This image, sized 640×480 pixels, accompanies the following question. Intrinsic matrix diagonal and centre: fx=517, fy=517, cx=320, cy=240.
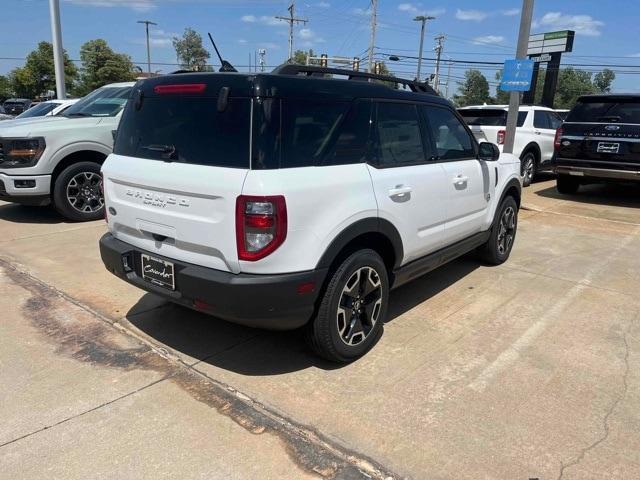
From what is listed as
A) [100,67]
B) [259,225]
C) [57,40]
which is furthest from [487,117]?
[100,67]

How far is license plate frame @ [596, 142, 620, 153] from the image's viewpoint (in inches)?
350

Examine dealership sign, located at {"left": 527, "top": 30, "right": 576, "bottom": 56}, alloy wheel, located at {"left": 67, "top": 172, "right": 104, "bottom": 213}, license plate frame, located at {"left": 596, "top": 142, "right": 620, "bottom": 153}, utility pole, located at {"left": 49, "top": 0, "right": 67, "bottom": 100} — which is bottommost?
alloy wheel, located at {"left": 67, "top": 172, "right": 104, "bottom": 213}

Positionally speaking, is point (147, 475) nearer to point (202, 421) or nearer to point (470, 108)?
point (202, 421)

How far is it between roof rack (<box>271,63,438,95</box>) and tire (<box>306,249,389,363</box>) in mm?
1214

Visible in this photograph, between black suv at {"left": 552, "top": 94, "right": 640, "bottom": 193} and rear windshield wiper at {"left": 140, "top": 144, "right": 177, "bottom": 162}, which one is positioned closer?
rear windshield wiper at {"left": 140, "top": 144, "right": 177, "bottom": 162}

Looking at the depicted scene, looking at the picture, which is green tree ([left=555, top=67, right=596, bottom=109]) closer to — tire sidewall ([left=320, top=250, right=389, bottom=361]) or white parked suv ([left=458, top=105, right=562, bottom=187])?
white parked suv ([left=458, top=105, right=562, bottom=187])

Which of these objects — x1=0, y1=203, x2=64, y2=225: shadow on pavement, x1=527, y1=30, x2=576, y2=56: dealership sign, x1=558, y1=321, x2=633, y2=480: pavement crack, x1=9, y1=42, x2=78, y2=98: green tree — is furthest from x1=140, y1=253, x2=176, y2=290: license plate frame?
x1=9, y1=42, x2=78, y2=98: green tree

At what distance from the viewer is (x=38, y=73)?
57031 mm

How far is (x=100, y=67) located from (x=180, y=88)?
63212 mm

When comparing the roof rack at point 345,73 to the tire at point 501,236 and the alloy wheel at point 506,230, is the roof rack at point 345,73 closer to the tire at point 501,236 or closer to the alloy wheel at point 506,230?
the tire at point 501,236

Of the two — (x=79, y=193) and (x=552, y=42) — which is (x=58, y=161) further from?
(x=552, y=42)

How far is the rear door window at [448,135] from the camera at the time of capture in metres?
4.23

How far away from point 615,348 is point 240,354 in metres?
2.73

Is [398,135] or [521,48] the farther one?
[521,48]
